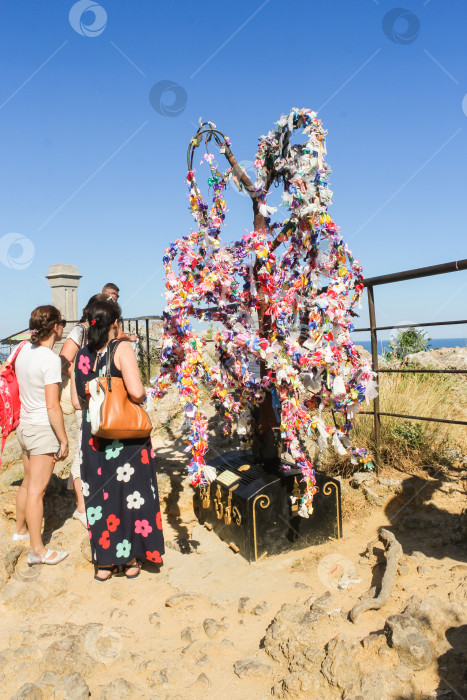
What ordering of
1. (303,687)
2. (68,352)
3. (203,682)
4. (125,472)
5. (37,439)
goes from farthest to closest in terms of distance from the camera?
(68,352)
(37,439)
(125,472)
(203,682)
(303,687)

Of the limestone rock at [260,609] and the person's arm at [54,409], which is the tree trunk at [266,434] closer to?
the limestone rock at [260,609]

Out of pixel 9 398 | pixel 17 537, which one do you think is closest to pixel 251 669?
pixel 17 537

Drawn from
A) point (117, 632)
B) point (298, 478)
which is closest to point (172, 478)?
point (298, 478)

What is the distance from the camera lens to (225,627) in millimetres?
2646

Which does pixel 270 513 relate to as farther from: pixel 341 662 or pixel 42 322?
pixel 42 322

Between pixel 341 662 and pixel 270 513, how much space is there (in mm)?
1362

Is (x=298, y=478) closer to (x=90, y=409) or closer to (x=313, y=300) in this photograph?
(x=313, y=300)

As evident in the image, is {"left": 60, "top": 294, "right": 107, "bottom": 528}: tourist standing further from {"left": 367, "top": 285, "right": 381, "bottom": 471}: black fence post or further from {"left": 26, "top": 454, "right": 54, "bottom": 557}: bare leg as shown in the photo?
{"left": 367, "top": 285, "right": 381, "bottom": 471}: black fence post

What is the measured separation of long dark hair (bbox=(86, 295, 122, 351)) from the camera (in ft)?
10.6

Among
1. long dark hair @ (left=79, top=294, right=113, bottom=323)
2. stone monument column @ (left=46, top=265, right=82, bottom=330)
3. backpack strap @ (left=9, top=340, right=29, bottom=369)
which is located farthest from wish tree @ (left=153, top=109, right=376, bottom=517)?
stone monument column @ (left=46, top=265, right=82, bottom=330)

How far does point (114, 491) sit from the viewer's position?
3.35 meters

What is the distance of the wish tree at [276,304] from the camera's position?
3201mm

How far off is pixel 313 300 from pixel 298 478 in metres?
1.24

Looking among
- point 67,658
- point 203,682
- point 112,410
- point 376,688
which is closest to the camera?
point 376,688
